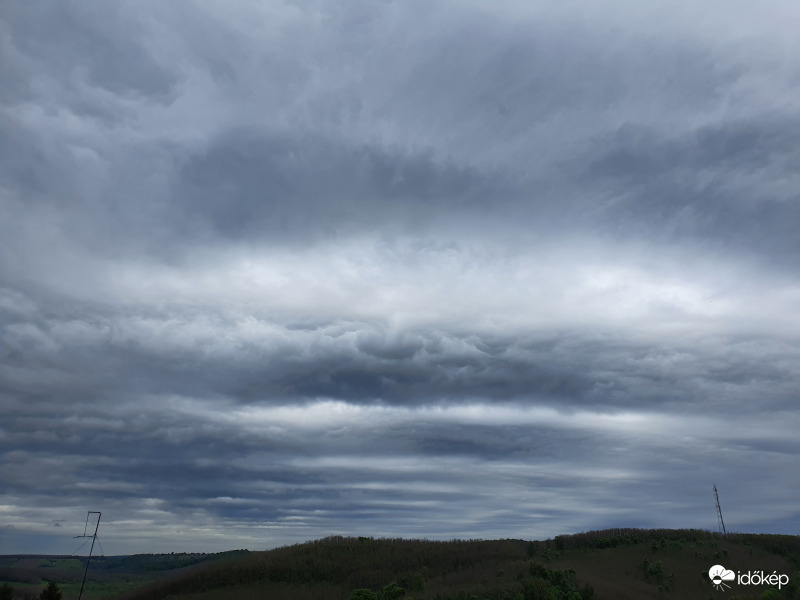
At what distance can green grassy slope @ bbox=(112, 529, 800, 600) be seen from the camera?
2378 inches

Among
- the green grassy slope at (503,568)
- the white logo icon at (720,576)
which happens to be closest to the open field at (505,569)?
the green grassy slope at (503,568)

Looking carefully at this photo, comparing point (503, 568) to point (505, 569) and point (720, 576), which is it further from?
point (720, 576)

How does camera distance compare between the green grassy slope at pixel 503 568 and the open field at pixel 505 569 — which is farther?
the green grassy slope at pixel 503 568

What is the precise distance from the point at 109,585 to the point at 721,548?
612ft

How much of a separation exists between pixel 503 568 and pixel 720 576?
2416 cm

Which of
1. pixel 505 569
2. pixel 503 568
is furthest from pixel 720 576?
pixel 503 568

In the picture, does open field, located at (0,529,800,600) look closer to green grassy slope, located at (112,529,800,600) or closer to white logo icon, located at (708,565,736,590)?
green grassy slope, located at (112,529,800,600)

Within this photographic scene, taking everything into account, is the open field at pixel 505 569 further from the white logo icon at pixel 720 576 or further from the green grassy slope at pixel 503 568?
the white logo icon at pixel 720 576

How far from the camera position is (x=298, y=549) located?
100938 mm

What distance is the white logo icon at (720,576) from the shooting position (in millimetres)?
64762

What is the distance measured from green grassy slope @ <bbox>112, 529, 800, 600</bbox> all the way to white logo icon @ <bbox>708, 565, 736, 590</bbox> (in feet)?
2.97

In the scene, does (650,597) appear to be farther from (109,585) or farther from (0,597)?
(109,585)

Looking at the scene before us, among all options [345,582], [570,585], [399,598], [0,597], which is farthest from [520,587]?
[0,597]

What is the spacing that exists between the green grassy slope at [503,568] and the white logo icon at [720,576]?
90 cm
